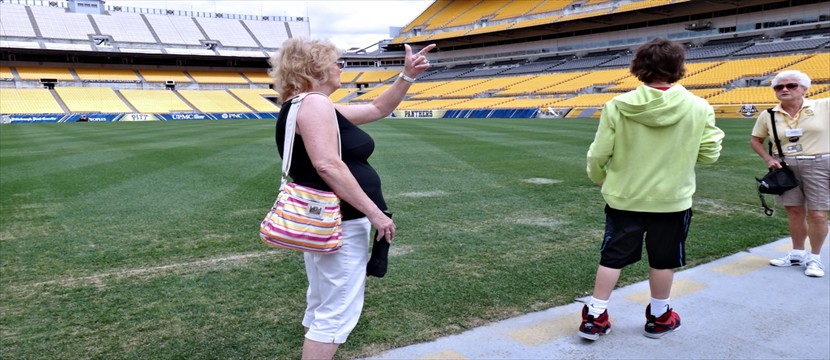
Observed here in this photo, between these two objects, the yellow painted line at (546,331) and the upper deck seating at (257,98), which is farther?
the upper deck seating at (257,98)

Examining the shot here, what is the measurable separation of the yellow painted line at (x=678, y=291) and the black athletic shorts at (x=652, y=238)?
606 millimetres

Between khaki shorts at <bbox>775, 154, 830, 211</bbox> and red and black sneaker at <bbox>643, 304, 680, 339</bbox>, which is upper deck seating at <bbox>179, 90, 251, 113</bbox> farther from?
red and black sneaker at <bbox>643, 304, 680, 339</bbox>

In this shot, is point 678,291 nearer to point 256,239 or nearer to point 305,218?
point 305,218

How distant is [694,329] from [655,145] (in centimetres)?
120

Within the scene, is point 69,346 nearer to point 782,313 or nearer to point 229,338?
point 229,338

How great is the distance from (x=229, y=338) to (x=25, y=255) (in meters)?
3.14

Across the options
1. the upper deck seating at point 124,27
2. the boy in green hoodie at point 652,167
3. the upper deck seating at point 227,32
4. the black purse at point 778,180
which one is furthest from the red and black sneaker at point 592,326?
the upper deck seating at point 227,32

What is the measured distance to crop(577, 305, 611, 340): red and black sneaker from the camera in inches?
120

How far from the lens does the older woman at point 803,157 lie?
4141 millimetres

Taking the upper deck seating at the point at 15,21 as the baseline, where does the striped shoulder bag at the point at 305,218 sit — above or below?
below

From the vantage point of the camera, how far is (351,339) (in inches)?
121

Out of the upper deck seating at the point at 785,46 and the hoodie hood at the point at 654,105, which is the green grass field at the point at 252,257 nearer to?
the hoodie hood at the point at 654,105

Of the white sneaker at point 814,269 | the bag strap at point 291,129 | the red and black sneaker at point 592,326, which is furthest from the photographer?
the white sneaker at point 814,269

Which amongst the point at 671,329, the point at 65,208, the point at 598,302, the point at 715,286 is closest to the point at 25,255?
the point at 65,208
